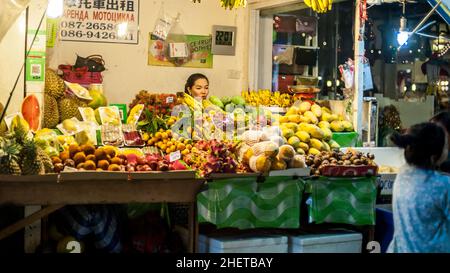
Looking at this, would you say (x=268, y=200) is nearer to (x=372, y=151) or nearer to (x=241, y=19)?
(x=372, y=151)

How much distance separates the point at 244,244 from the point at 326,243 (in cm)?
76

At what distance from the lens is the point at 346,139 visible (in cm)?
720

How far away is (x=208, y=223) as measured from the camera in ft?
18.6

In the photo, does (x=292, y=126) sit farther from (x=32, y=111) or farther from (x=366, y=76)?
(x=32, y=111)

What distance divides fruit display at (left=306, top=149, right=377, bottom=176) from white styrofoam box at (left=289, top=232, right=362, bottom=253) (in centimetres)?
55

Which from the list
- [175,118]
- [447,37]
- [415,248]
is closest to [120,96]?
[175,118]

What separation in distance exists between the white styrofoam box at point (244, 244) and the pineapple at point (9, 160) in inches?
64.0

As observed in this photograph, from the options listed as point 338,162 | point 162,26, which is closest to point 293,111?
point 338,162

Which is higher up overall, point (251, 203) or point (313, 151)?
point (313, 151)

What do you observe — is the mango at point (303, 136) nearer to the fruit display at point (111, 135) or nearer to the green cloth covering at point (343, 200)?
the green cloth covering at point (343, 200)

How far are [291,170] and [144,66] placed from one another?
3.20 metres

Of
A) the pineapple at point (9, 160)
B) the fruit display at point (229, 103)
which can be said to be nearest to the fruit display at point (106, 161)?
the pineapple at point (9, 160)

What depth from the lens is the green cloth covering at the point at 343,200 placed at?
225 inches

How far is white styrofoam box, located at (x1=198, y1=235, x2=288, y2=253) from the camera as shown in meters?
5.39
